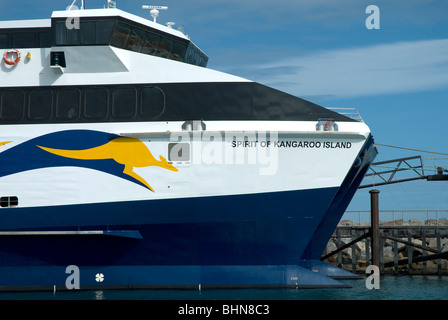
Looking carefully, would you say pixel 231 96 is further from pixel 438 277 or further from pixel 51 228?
pixel 438 277

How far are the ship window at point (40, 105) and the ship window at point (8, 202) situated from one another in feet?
8.58

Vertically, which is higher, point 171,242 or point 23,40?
point 23,40

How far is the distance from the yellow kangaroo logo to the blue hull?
3.58 feet

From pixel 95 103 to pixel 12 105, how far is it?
2.82 meters

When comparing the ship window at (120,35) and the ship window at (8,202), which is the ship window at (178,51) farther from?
the ship window at (8,202)

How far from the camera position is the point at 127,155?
62.5 ft

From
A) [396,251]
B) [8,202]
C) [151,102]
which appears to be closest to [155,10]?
[151,102]

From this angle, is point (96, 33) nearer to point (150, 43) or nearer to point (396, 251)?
point (150, 43)

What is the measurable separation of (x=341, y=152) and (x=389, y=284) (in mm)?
8376

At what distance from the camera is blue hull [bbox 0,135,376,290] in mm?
18734

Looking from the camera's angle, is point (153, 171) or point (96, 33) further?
point (96, 33)

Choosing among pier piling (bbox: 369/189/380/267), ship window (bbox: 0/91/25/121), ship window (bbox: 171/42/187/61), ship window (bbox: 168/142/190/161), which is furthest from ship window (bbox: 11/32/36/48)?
pier piling (bbox: 369/189/380/267)
